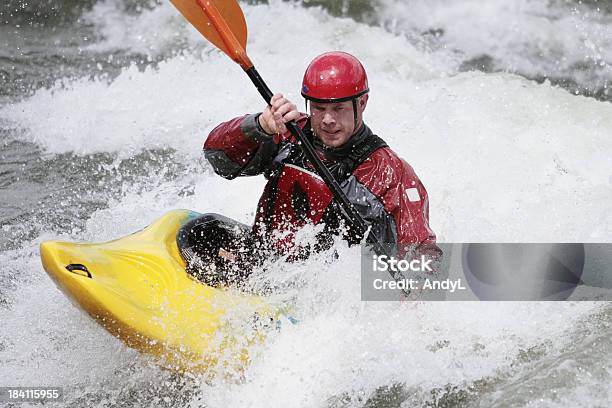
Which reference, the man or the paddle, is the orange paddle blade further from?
the man

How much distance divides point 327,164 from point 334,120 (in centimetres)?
24

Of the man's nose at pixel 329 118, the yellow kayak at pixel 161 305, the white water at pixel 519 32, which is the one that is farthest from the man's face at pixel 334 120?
the white water at pixel 519 32

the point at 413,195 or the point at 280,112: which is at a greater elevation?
the point at 280,112

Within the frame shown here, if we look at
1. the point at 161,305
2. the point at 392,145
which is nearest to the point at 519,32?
the point at 392,145

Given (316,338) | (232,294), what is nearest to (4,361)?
(232,294)

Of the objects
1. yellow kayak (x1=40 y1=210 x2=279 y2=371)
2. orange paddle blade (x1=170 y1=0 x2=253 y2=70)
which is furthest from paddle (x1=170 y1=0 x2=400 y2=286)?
yellow kayak (x1=40 y1=210 x2=279 y2=371)

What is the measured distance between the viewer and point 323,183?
141 inches

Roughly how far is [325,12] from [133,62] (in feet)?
6.80

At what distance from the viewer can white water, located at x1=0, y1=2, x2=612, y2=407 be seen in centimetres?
360

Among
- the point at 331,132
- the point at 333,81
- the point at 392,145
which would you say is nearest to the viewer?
the point at 333,81

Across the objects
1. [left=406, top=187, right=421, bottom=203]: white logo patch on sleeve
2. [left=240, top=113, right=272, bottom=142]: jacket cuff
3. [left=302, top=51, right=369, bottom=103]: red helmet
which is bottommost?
[left=406, top=187, right=421, bottom=203]: white logo patch on sleeve

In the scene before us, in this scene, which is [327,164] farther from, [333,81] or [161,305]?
[161,305]

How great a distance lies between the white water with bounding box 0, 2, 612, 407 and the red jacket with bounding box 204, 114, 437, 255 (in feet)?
0.65

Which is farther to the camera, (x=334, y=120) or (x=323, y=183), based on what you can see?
(x=323, y=183)
